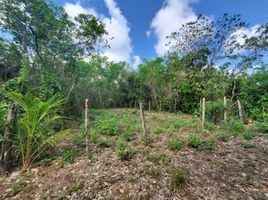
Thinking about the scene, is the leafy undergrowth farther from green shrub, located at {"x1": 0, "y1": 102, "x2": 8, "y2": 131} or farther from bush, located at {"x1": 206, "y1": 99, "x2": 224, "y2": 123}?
bush, located at {"x1": 206, "y1": 99, "x2": 224, "y2": 123}

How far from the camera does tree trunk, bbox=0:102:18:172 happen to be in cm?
252

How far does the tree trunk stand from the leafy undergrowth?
233 millimetres

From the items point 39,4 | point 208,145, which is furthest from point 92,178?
point 39,4

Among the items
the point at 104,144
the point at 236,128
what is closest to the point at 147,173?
the point at 104,144

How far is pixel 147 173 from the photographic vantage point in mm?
2447

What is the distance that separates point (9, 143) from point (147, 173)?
2.72 metres

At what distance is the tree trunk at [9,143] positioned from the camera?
2520 millimetres

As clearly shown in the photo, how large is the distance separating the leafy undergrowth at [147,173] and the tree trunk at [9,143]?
23 cm

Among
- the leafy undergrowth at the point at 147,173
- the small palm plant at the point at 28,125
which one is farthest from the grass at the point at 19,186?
the small palm plant at the point at 28,125

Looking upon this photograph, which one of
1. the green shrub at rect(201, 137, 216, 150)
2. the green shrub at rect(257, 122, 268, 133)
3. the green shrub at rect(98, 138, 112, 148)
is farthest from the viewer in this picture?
the green shrub at rect(257, 122, 268, 133)

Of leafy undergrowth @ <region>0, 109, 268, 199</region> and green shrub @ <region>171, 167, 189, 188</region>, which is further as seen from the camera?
green shrub @ <region>171, 167, 189, 188</region>

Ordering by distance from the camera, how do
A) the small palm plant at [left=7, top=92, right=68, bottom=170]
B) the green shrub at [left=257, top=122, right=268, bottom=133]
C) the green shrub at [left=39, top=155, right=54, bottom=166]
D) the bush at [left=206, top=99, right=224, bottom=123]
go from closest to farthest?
the small palm plant at [left=7, top=92, right=68, bottom=170], the green shrub at [left=39, top=155, right=54, bottom=166], the green shrub at [left=257, top=122, right=268, bottom=133], the bush at [left=206, top=99, right=224, bottom=123]

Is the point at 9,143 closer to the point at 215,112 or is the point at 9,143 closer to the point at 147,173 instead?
the point at 147,173

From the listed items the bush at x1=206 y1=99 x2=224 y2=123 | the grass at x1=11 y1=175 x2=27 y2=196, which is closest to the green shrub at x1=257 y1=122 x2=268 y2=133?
the bush at x1=206 y1=99 x2=224 y2=123
